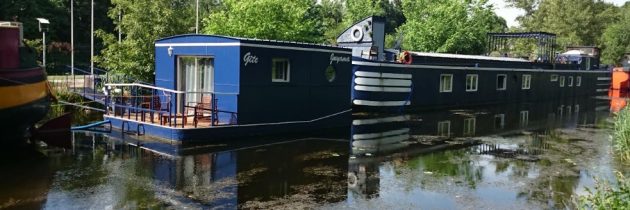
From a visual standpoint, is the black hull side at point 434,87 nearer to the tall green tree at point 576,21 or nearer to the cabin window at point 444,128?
the cabin window at point 444,128

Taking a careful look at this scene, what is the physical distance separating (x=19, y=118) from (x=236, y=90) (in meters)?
4.55

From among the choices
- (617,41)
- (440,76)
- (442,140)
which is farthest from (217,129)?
(617,41)

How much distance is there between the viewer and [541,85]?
30547 mm

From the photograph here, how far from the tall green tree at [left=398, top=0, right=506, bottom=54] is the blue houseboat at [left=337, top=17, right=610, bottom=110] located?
5.09 meters

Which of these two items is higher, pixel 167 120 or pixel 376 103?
pixel 376 103

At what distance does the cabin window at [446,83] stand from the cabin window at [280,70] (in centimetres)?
1090

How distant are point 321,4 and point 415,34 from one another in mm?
19398

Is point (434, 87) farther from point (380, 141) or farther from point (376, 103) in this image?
point (380, 141)

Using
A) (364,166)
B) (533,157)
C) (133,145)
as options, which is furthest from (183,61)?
(533,157)

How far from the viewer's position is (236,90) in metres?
13.0

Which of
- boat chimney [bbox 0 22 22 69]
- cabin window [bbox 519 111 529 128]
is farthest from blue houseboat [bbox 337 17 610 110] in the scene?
boat chimney [bbox 0 22 22 69]

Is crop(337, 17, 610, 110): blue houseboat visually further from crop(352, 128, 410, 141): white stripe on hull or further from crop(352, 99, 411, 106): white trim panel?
crop(352, 128, 410, 141): white stripe on hull

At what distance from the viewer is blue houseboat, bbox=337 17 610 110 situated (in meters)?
20.1

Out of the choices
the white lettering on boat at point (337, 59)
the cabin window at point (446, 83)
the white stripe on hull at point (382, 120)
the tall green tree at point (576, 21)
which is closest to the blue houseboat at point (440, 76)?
the cabin window at point (446, 83)
